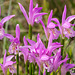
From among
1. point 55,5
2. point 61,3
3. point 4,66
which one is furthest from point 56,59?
point 61,3

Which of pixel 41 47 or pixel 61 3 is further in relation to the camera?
pixel 61 3

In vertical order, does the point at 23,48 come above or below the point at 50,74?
above

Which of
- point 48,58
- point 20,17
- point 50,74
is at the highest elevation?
point 20,17

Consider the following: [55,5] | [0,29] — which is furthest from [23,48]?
[55,5]

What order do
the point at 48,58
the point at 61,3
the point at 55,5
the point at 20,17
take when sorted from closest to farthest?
the point at 48,58 → the point at 55,5 → the point at 61,3 → the point at 20,17

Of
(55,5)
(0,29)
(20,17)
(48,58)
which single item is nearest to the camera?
(48,58)

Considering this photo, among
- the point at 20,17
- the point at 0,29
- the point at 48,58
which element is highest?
the point at 20,17

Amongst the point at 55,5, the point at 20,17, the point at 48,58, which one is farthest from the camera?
the point at 20,17

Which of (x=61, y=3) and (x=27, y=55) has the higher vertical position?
(x=61, y=3)

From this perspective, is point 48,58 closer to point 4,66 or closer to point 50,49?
point 50,49

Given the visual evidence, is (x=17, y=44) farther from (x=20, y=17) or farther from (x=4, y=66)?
(x=20, y=17)
